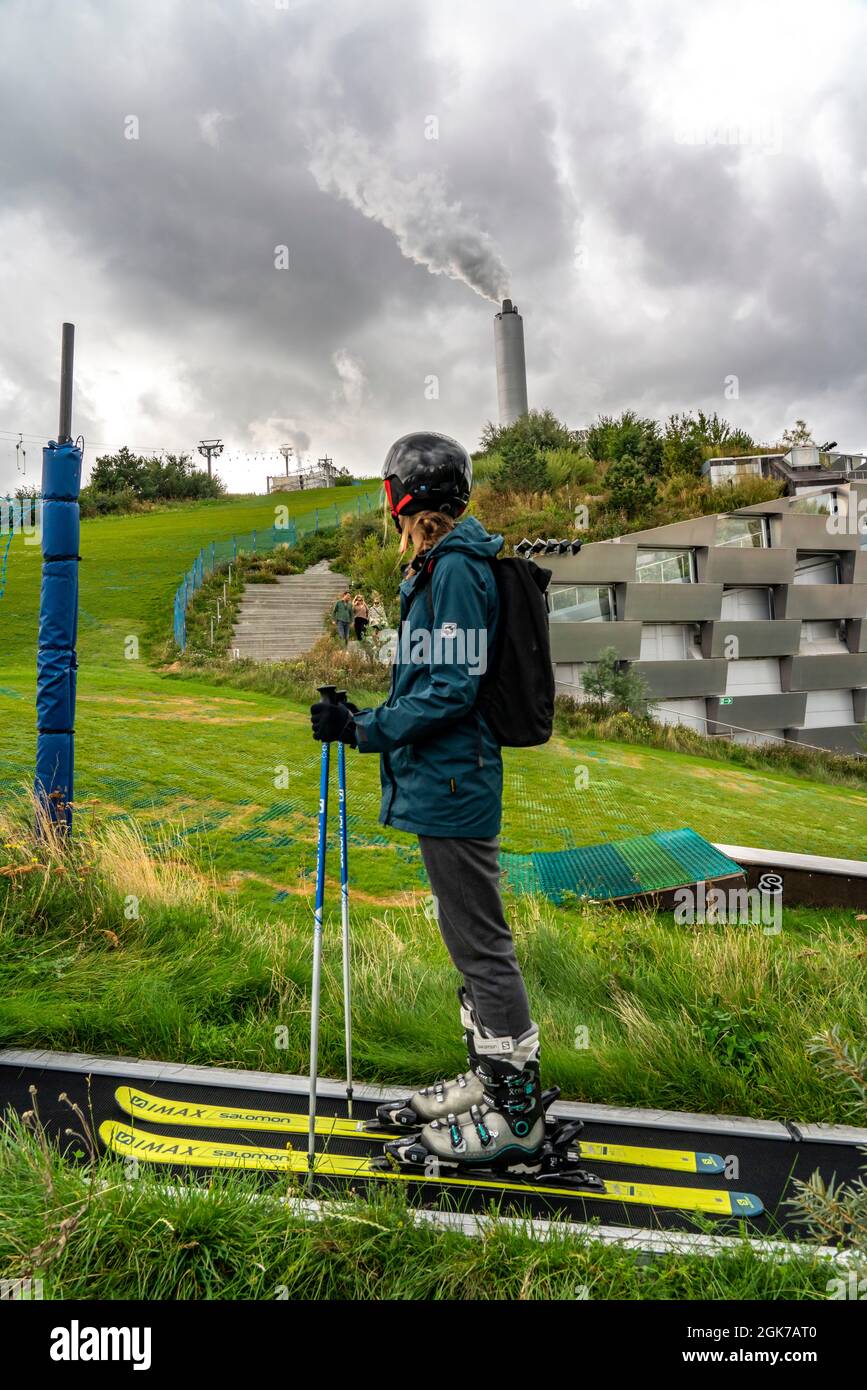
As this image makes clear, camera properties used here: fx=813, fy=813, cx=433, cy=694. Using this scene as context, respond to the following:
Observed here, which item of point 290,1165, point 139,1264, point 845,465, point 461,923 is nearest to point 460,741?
point 461,923

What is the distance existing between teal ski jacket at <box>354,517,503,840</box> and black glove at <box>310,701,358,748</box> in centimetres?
4

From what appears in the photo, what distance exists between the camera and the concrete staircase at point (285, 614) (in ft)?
65.1

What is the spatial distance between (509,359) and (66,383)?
140 feet

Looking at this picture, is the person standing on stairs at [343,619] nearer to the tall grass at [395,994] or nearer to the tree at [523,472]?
the tree at [523,472]

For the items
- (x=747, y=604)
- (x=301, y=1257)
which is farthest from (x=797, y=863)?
(x=747, y=604)

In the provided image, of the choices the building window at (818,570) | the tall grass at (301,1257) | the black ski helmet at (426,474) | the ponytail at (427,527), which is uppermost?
the building window at (818,570)

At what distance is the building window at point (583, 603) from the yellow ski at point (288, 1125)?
19613 millimetres

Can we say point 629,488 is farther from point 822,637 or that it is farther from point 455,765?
point 455,765

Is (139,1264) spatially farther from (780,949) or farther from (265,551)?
(265,551)

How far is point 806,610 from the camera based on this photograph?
27.3m

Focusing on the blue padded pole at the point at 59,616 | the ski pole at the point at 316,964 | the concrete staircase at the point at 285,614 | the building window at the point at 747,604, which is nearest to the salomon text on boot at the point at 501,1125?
the ski pole at the point at 316,964

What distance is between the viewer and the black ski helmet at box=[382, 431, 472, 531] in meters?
2.49

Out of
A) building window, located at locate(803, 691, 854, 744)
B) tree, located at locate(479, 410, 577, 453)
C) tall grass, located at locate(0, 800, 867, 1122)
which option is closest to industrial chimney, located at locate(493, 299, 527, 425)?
tree, located at locate(479, 410, 577, 453)

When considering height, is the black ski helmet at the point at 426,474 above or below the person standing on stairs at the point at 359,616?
below
